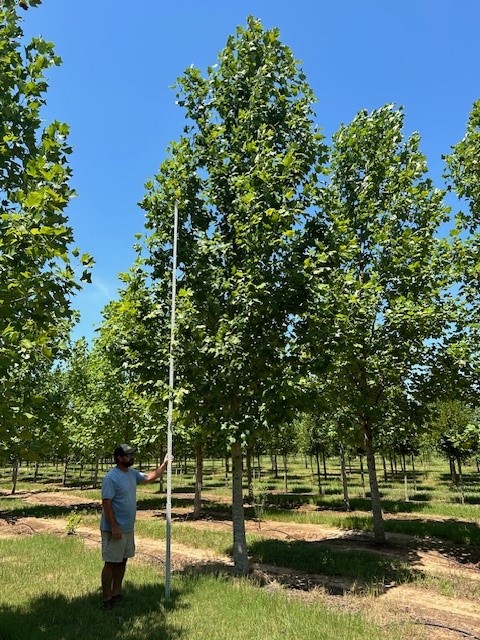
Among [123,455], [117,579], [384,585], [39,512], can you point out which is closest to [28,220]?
[123,455]

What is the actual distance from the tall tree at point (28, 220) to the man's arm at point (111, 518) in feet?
7.56

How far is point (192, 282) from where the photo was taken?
9484mm

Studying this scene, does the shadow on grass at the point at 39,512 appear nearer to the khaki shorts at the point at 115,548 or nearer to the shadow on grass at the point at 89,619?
the shadow on grass at the point at 89,619

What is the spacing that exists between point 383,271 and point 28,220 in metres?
10.4

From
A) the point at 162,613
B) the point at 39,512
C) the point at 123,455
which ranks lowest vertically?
the point at 39,512

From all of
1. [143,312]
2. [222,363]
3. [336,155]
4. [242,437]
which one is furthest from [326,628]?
[336,155]

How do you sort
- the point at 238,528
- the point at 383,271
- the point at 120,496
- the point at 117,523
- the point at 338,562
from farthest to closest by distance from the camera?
the point at 383,271
the point at 338,562
the point at 238,528
the point at 120,496
the point at 117,523

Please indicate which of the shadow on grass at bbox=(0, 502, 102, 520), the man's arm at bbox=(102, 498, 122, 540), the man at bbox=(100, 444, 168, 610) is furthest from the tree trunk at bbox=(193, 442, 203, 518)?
the man's arm at bbox=(102, 498, 122, 540)

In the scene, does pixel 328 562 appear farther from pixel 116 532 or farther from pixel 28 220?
pixel 28 220

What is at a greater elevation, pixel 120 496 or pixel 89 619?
pixel 120 496

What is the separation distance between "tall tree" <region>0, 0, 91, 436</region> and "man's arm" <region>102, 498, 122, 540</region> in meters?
2.30

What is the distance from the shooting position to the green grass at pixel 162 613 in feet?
18.7

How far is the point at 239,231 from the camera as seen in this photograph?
29.9ft

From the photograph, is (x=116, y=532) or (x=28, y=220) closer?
(x=28, y=220)
